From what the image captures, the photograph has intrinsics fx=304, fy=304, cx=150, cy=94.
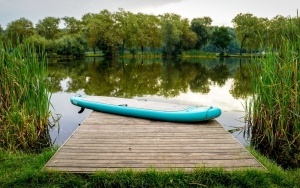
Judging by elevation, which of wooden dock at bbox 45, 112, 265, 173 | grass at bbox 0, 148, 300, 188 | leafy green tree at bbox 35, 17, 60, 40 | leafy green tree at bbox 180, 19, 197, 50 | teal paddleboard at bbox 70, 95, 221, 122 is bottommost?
grass at bbox 0, 148, 300, 188

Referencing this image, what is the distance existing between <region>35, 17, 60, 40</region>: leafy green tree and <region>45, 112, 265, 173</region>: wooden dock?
60208 millimetres

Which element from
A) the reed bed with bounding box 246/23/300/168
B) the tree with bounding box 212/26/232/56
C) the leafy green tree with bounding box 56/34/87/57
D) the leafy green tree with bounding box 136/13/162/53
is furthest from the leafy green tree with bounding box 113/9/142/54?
the reed bed with bounding box 246/23/300/168

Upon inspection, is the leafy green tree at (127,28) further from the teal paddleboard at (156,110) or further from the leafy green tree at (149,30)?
the teal paddleboard at (156,110)

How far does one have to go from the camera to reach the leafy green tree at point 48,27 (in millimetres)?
62000


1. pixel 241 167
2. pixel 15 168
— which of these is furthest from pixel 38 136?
pixel 241 167

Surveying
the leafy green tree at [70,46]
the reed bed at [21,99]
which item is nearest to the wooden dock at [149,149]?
the reed bed at [21,99]

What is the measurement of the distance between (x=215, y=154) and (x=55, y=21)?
6504cm

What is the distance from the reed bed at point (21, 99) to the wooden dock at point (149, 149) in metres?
0.80

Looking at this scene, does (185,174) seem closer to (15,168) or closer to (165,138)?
(165,138)

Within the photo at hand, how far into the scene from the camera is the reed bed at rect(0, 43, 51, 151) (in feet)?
16.7

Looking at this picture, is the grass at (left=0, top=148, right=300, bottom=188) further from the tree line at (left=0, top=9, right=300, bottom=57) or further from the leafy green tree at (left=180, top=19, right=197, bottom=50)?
the leafy green tree at (left=180, top=19, right=197, bottom=50)

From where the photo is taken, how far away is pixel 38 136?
215 inches

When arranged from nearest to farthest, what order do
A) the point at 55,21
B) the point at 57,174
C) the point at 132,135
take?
the point at 57,174, the point at 132,135, the point at 55,21

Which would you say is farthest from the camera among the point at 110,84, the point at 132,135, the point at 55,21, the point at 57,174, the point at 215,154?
the point at 55,21
